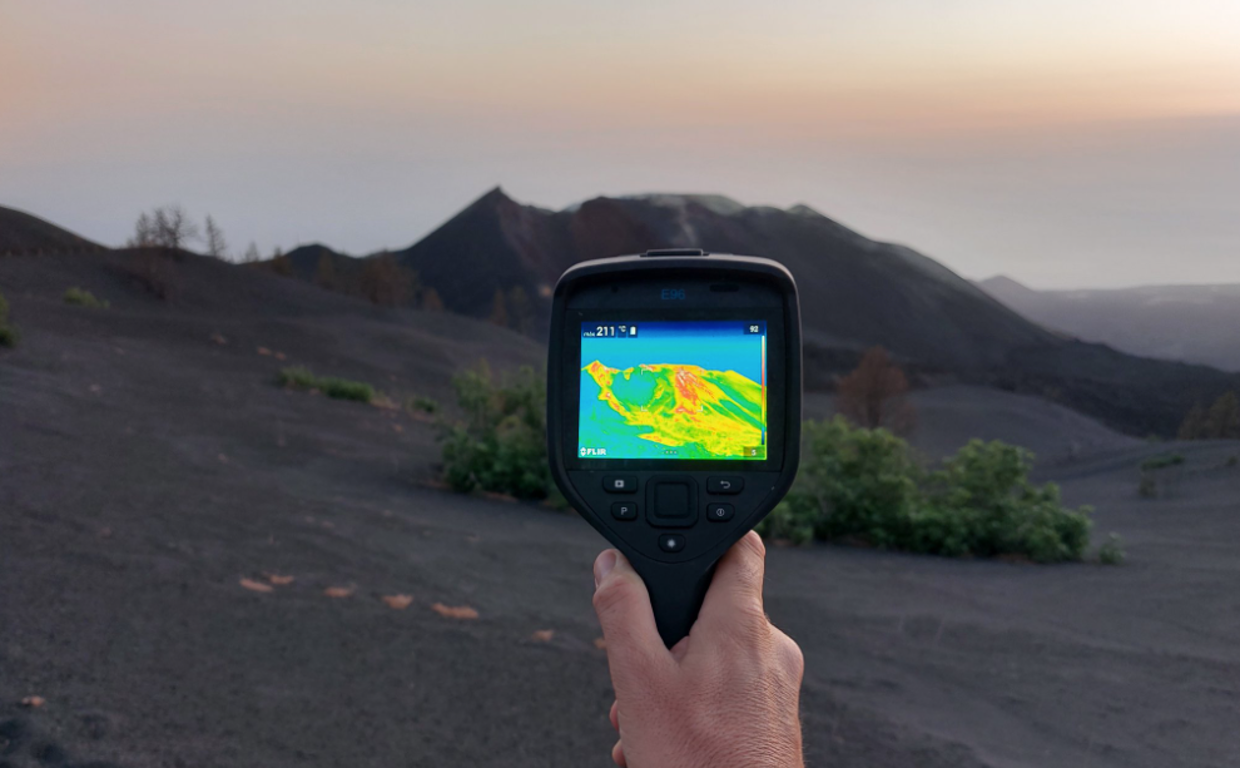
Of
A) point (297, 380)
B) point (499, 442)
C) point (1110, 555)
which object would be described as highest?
point (297, 380)

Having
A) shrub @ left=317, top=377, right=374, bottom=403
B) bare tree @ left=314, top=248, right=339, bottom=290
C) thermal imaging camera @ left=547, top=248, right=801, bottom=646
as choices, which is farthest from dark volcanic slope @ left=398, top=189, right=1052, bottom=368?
thermal imaging camera @ left=547, top=248, right=801, bottom=646

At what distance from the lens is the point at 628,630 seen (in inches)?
A: 55.7

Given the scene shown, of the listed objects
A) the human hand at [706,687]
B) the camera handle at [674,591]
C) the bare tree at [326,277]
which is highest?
the bare tree at [326,277]

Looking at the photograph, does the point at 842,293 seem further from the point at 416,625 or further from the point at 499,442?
→ the point at 416,625

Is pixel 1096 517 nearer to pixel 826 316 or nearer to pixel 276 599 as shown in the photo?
pixel 276 599

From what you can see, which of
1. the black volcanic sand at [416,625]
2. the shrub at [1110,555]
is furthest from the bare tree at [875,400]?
the shrub at [1110,555]

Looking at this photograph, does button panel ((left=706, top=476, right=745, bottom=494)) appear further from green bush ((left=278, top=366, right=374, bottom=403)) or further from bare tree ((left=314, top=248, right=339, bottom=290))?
bare tree ((left=314, top=248, right=339, bottom=290))

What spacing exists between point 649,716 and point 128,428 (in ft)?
41.6

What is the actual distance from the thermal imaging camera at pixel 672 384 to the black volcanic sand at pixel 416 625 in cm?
329

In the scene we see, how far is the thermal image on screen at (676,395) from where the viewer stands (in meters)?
1.80

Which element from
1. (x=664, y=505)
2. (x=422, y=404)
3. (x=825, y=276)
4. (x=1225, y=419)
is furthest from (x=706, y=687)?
(x=825, y=276)

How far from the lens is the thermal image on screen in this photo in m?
1.80

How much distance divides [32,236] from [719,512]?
64.1 metres

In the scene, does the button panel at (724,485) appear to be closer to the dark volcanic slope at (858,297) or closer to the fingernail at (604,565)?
the fingernail at (604,565)
